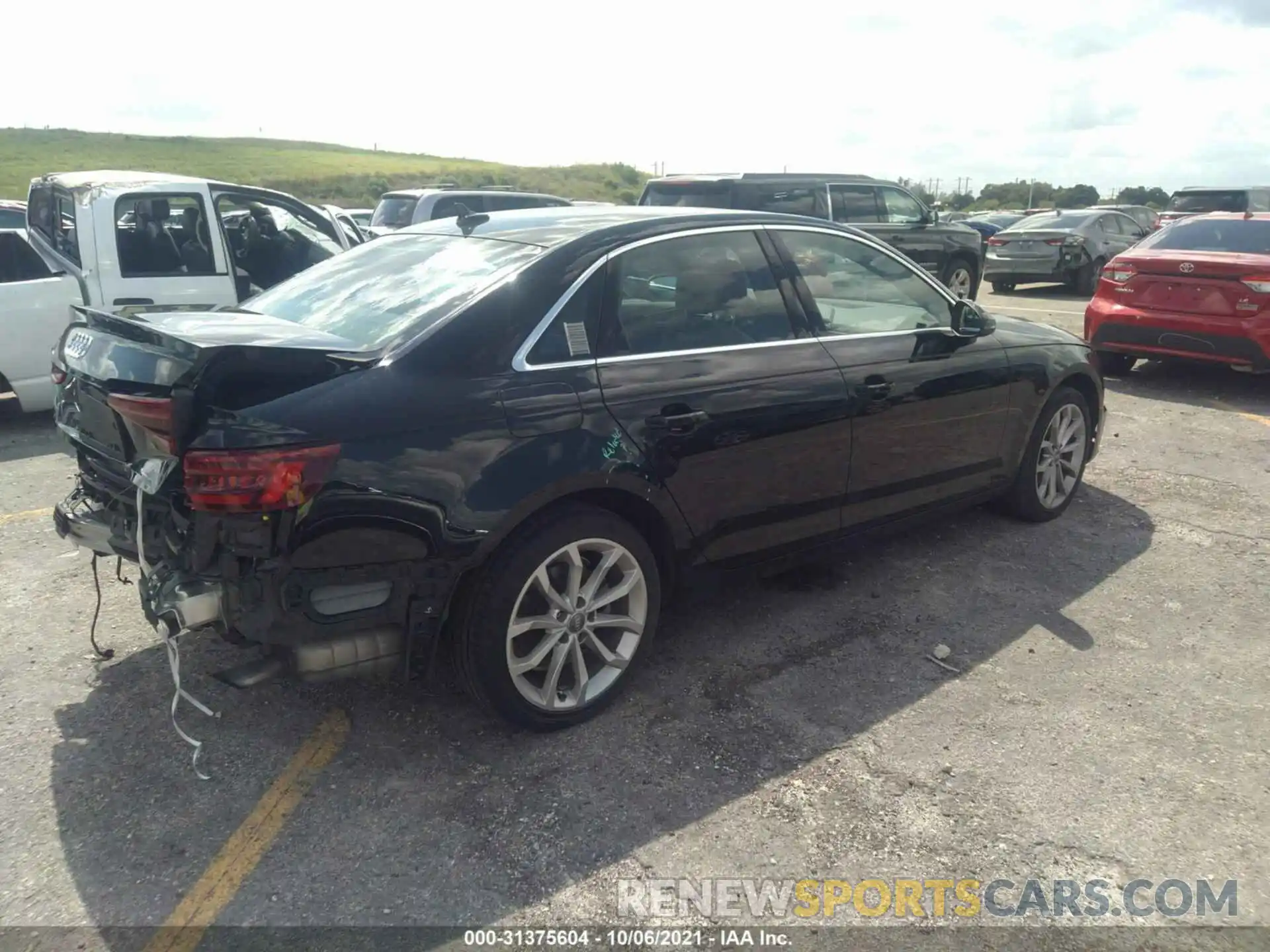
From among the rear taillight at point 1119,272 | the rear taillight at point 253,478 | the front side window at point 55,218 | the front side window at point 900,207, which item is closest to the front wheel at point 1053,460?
the rear taillight at point 253,478

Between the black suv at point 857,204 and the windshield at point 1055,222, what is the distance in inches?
139

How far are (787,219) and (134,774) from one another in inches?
126

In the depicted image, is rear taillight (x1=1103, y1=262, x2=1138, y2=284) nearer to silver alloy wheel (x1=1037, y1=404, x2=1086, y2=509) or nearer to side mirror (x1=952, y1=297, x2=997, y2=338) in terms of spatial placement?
silver alloy wheel (x1=1037, y1=404, x2=1086, y2=509)

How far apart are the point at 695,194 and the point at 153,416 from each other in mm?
8736

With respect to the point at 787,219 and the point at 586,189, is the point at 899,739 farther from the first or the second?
the point at 586,189

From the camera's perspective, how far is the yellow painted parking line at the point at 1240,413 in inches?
304

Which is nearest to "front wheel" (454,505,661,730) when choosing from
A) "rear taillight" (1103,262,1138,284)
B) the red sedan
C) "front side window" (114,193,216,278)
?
"front side window" (114,193,216,278)

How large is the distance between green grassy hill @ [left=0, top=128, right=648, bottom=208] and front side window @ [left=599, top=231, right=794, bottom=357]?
47.6 m

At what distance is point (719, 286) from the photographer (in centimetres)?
378

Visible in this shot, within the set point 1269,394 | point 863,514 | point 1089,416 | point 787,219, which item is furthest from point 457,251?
point 1269,394

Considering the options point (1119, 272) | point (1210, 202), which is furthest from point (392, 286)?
point (1210, 202)

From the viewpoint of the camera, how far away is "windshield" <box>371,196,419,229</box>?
13969mm

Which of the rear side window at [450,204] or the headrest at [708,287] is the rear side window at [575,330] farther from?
the rear side window at [450,204]

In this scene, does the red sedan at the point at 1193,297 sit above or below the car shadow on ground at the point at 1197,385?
above
